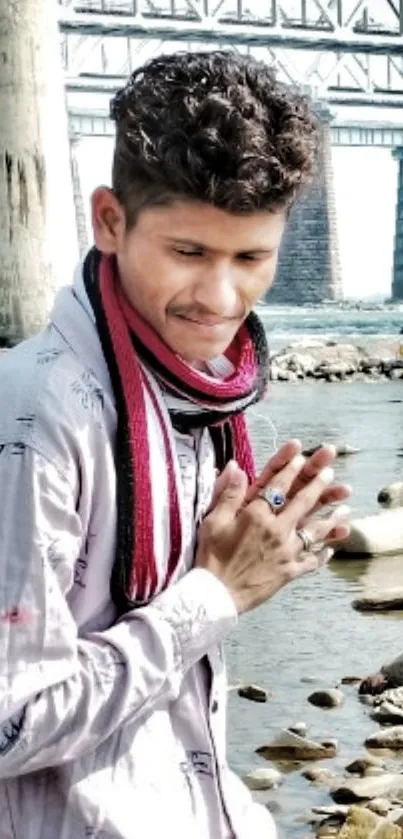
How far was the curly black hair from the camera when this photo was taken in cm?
170

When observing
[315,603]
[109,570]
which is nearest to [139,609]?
[109,570]

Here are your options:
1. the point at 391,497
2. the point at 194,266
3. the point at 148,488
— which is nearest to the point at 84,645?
the point at 148,488

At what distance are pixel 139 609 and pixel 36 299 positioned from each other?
1516 cm

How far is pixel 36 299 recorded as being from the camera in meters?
16.8

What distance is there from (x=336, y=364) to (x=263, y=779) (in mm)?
19050

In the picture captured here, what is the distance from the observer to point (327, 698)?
429 cm

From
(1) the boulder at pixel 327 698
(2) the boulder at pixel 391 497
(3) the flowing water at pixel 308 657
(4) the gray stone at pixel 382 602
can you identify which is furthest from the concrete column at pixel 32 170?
(1) the boulder at pixel 327 698

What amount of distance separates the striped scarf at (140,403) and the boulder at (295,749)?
6.79 ft

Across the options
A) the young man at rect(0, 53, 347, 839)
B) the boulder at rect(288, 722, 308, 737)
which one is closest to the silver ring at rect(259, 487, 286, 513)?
the young man at rect(0, 53, 347, 839)

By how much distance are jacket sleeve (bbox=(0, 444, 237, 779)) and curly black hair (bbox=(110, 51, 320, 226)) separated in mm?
295

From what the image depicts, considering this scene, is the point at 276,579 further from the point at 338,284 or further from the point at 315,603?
the point at 338,284

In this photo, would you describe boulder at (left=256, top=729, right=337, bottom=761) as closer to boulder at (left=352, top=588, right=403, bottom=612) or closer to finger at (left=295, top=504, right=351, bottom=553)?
boulder at (left=352, top=588, right=403, bottom=612)

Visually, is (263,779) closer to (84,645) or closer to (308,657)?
(308,657)

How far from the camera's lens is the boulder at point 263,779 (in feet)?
11.8
